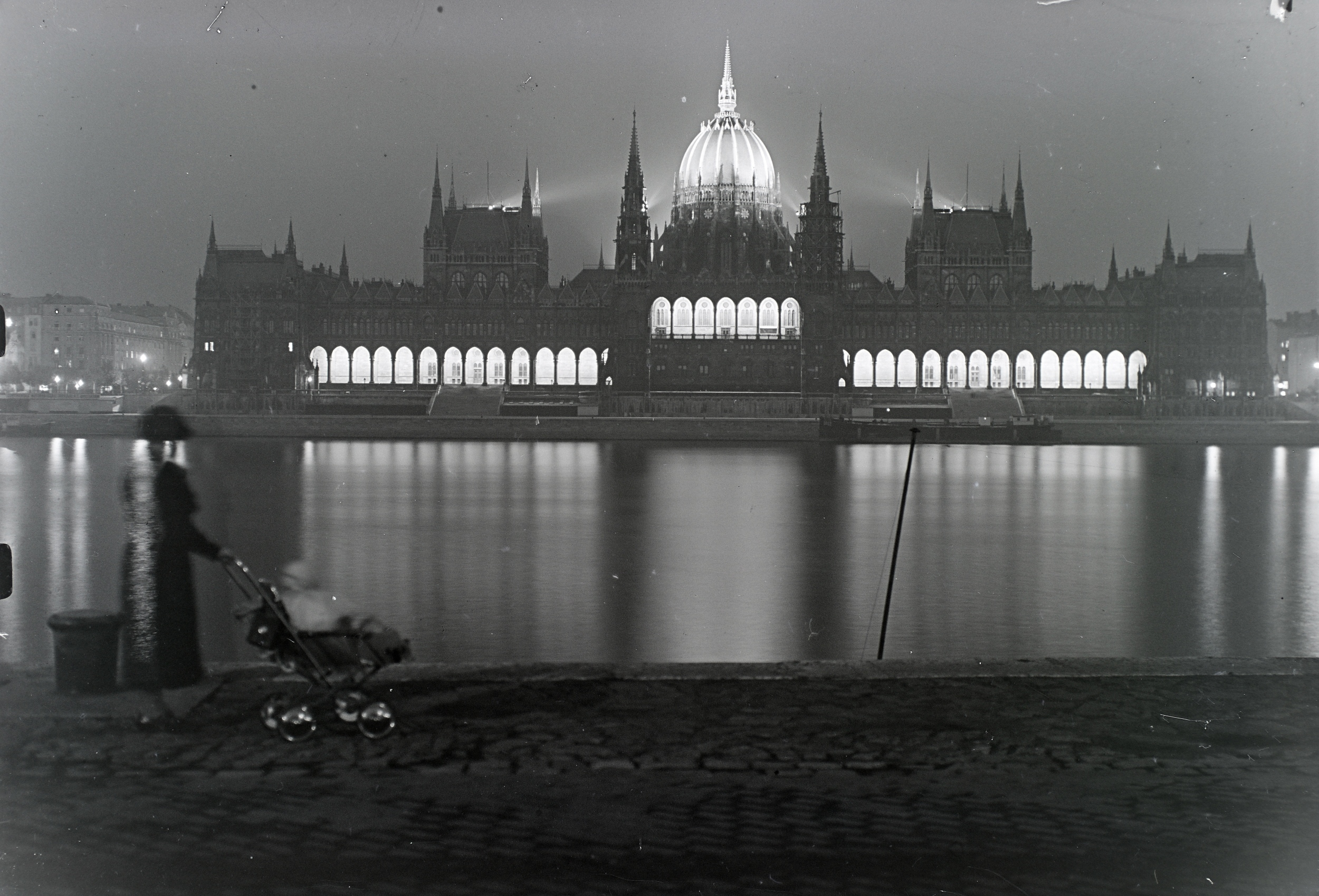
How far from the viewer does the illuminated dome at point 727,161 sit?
76.9 metres

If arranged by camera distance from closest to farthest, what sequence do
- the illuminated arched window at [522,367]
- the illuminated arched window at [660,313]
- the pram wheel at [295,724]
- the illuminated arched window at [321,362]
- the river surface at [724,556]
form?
the pram wheel at [295,724] → the river surface at [724,556] → the illuminated arched window at [660,313] → the illuminated arched window at [522,367] → the illuminated arched window at [321,362]

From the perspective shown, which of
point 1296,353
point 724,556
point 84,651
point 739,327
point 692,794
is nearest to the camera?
point 692,794

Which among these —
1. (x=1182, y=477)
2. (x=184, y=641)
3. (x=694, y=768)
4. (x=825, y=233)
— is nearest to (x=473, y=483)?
(x=1182, y=477)

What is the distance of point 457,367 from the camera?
231 feet

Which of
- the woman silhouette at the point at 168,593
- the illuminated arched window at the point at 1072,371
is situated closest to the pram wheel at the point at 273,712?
the woman silhouette at the point at 168,593

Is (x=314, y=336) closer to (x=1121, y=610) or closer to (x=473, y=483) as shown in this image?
(x=473, y=483)

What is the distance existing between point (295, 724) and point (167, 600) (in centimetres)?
454

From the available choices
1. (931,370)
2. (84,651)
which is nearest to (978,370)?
(931,370)

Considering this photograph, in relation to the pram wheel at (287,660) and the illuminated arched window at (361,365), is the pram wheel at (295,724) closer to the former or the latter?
the pram wheel at (287,660)

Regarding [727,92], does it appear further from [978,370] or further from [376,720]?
[376,720]

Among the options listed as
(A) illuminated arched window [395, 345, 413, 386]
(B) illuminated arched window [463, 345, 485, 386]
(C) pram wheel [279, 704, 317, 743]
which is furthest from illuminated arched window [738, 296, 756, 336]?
(C) pram wheel [279, 704, 317, 743]

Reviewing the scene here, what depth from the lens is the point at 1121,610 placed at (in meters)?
11.9

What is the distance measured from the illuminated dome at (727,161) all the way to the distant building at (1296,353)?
1273 inches

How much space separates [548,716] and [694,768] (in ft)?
3.07
